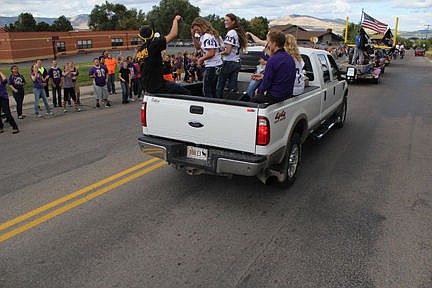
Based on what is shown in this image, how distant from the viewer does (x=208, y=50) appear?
5.72 meters

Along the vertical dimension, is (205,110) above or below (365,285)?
above

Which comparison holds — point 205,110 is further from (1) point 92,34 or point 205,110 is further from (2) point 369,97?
(1) point 92,34

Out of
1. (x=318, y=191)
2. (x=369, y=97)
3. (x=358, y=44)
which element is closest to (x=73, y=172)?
(x=318, y=191)

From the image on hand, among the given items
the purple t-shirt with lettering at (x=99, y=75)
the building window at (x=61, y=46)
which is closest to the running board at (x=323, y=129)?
the purple t-shirt with lettering at (x=99, y=75)

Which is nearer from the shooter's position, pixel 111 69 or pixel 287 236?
pixel 287 236

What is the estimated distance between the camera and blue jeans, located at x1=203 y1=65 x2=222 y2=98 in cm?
589

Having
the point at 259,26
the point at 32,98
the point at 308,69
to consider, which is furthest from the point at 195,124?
the point at 259,26

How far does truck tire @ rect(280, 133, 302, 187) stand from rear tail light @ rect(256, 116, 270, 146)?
799 millimetres

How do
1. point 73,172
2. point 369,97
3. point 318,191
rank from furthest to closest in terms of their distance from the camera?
point 369,97, point 73,172, point 318,191

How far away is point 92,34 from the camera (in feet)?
230

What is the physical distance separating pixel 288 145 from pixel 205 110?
1.27 m

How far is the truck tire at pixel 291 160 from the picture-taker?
4.99 metres

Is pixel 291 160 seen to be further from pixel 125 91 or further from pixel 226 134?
pixel 125 91

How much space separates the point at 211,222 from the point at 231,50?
9.69 feet
